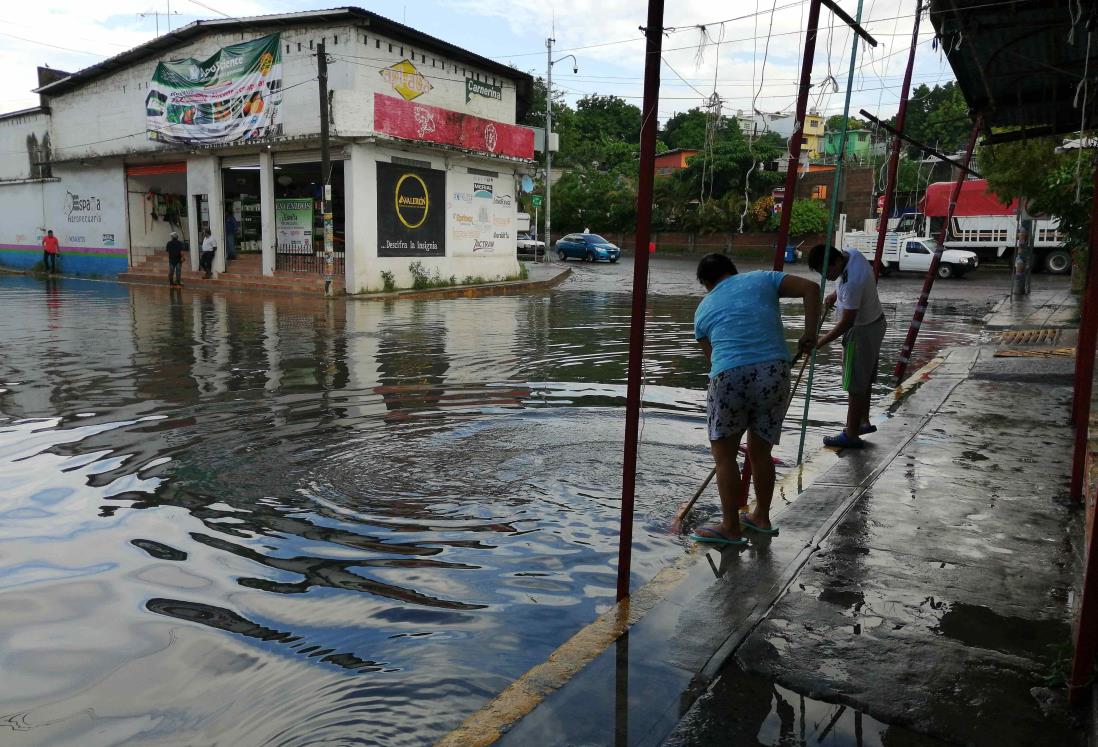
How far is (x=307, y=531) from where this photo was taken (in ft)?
16.0

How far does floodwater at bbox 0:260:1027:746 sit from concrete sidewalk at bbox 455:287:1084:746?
0.49m

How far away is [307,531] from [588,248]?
4115cm

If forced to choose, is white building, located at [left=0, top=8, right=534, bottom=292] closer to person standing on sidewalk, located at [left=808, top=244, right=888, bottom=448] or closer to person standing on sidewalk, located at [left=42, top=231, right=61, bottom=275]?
person standing on sidewalk, located at [left=42, top=231, right=61, bottom=275]

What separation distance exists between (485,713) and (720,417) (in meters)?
2.15

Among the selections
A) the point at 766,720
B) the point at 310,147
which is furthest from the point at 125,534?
the point at 310,147

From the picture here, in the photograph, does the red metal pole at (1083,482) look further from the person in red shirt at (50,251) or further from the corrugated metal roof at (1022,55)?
the person in red shirt at (50,251)

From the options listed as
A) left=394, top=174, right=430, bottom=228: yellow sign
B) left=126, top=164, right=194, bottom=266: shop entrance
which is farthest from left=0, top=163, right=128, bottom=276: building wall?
left=394, top=174, right=430, bottom=228: yellow sign

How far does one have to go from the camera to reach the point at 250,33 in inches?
1051

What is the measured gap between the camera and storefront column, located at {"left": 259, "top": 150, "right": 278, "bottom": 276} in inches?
1053

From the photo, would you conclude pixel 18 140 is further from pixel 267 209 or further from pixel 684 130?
pixel 684 130

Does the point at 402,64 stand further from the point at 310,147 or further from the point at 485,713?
the point at 485,713

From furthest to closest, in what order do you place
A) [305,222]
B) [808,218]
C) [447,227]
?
[808,218], [447,227], [305,222]

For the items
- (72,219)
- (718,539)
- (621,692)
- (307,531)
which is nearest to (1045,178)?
(718,539)

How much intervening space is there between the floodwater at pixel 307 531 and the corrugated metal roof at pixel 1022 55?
333 cm
